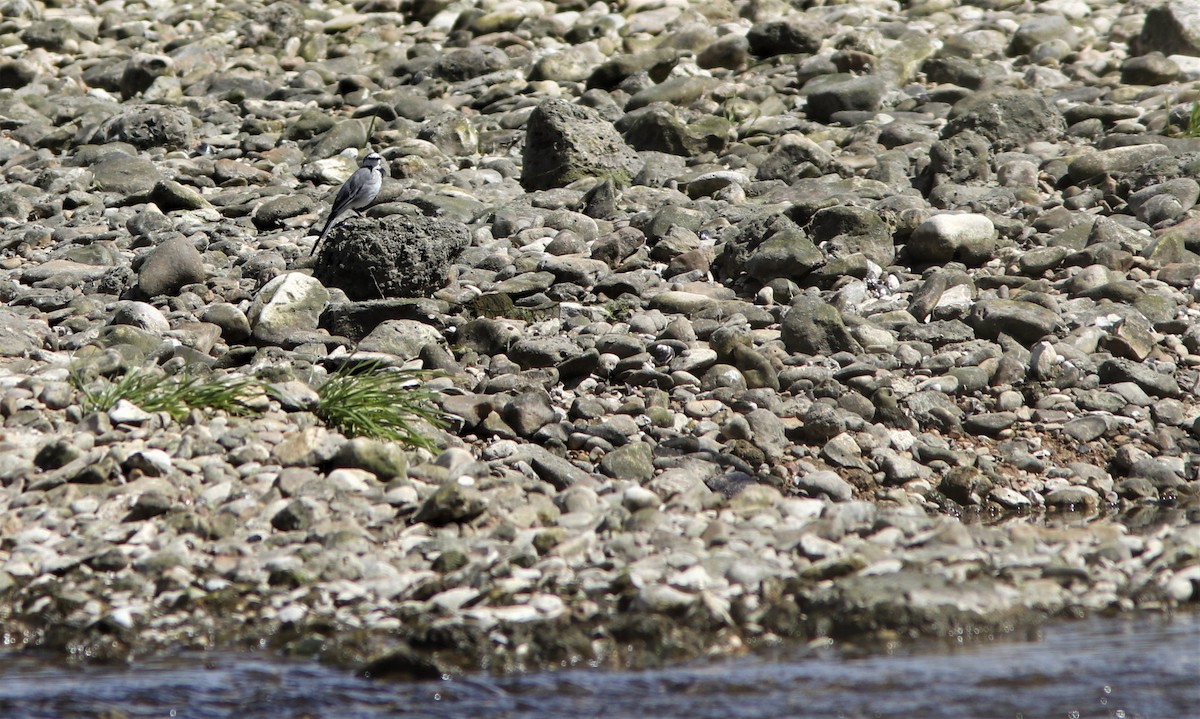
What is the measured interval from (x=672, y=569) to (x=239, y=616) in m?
1.65

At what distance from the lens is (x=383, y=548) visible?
5.62 m

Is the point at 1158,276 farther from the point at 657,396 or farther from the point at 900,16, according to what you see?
the point at 900,16

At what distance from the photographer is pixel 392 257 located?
8.82 meters

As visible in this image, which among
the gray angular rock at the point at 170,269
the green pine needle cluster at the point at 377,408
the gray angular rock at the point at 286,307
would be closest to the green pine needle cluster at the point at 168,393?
the green pine needle cluster at the point at 377,408

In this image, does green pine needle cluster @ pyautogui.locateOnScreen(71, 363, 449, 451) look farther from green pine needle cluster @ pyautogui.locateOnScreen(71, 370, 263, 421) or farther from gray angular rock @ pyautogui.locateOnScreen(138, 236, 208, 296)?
gray angular rock @ pyautogui.locateOnScreen(138, 236, 208, 296)

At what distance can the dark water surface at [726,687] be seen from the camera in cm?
429

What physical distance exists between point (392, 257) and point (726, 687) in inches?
197

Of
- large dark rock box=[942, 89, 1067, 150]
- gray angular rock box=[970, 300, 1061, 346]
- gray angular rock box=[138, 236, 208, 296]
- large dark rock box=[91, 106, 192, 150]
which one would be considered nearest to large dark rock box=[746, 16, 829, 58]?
large dark rock box=[942, 89, 1067, 150]

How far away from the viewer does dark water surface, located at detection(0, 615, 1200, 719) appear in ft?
14.1

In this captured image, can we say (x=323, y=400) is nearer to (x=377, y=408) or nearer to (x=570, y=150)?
(x=377, y=408)

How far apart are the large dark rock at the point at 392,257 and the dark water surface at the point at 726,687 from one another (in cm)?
430

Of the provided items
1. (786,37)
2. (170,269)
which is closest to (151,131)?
(170,269)

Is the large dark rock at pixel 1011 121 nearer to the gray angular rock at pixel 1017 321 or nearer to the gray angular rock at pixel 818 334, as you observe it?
the gray angular rock at pixel 1017 321

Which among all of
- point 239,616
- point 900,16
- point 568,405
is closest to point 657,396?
point 568,405
